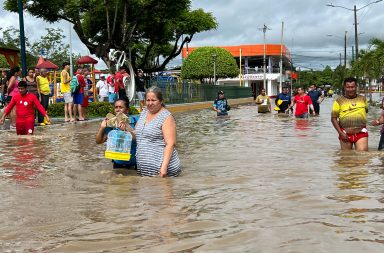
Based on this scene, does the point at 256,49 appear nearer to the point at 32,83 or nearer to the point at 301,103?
the point at 301,103

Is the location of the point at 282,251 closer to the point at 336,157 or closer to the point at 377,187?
the point at 377,187

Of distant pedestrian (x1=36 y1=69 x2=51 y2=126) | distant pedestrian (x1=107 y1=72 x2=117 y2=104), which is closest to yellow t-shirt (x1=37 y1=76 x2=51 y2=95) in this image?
distant pedestrian (x1=36 y1=69 x2=51 y2=126)

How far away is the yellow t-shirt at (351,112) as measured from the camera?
30.7 ft

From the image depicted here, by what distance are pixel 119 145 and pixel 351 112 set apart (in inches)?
163

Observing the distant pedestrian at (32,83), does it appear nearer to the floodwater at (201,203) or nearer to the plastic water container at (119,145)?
the floodwater at (201,203)

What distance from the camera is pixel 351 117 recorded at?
9367 millimetres

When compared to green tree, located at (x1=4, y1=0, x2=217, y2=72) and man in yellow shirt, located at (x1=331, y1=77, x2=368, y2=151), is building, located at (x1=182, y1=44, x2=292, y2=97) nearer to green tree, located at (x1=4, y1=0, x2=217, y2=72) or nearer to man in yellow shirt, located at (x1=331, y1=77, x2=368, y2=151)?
green tree, located at (x1=4, y1=0, x2=217, y2=72)

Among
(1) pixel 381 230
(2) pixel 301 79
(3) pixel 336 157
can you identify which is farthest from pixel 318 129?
(2) pixel 301 79

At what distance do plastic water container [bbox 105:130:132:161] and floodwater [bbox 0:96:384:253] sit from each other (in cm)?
27

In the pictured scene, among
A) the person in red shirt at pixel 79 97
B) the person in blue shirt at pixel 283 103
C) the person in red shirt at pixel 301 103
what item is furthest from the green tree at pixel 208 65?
the person in red shirt at pixel 79 97

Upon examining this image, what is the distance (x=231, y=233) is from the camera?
4383 millimetres

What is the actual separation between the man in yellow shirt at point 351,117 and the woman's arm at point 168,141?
11.9 feet

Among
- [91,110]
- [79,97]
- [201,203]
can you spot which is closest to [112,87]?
[91,110]

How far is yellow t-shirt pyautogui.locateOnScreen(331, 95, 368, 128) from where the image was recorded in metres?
9.36
